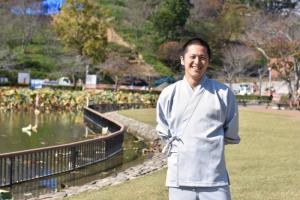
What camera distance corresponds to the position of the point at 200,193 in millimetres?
3816

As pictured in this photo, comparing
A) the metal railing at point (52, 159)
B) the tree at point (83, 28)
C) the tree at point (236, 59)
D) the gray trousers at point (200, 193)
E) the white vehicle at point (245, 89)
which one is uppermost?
the tree at point (83, 28)

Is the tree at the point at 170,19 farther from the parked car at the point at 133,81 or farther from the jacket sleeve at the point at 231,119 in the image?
the jacket sleeve at the point at 231,119

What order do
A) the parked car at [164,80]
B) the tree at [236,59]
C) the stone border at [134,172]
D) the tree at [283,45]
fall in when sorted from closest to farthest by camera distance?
the stone border at [134,172] → the tree at [283,45] → the tree at [236,59] → the parked car at [164,80]

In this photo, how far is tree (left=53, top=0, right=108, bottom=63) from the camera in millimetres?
47875

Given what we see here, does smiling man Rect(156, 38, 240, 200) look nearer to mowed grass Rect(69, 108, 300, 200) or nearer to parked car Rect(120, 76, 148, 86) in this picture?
mowed grass Rect(69, 108, 300, 200)

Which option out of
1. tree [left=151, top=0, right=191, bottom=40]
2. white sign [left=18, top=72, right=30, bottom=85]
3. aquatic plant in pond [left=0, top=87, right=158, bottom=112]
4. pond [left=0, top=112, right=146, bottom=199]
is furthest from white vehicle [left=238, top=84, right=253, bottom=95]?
pond [left=0, top=112, right=146, bottom=199]

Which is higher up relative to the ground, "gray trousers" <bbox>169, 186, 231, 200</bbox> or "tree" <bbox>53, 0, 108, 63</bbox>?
"tree" <bbox>53, 0, 108, 63</bbox>

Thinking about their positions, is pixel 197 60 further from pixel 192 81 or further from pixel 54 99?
pixel 54 99

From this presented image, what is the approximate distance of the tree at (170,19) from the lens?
60.4 m

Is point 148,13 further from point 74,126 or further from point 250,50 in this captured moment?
point 74,126

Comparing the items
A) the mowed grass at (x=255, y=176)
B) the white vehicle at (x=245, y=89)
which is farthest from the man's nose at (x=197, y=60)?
the white vehicle at (x=245, y=89)

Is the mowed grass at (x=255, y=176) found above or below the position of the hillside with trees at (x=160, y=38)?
below

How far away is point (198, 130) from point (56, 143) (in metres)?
13.8

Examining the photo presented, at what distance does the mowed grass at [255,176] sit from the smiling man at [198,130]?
13.5ft
